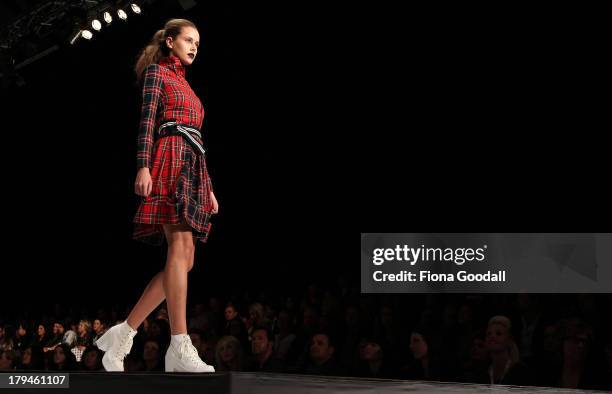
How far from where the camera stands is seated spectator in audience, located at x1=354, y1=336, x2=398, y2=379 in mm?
3801

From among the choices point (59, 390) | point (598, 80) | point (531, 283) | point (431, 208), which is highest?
point (598, 80)

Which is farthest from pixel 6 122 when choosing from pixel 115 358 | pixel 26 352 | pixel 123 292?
pixel 115 358

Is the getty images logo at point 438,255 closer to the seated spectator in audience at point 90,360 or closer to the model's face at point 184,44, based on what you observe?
the seated spectator in audience at point 90,360

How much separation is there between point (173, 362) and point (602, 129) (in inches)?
130

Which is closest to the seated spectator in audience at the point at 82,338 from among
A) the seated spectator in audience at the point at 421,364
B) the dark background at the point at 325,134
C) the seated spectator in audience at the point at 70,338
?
the seated spectator in audience at the point at 70,338

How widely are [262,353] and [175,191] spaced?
2330mm

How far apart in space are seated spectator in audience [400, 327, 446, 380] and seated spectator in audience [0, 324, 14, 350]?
464 centimetres

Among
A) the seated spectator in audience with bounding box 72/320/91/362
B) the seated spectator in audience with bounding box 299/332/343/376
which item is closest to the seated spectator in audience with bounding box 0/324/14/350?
the seated spectator in audience with bounding box 72/320/91/362

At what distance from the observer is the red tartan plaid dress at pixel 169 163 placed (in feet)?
6.75

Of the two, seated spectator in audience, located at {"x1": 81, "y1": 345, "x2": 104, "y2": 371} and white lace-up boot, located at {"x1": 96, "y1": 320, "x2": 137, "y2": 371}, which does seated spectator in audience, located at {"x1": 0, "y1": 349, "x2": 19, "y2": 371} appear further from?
white lace-up boot, located at {"x1": 96, "y1": 320, "x2": 137, "y2": 371}

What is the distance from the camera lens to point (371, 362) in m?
3.86

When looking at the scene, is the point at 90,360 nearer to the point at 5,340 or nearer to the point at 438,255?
the point at 438,255

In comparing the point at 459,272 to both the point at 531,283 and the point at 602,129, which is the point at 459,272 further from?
the point at 602,129

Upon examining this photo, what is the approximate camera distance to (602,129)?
174 inches
